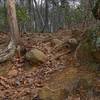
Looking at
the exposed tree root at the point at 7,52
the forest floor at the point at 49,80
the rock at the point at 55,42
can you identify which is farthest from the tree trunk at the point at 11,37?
the rock at the point at 55,42

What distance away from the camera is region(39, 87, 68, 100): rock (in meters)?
5.29

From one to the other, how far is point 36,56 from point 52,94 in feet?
5.63

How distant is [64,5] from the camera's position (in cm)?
1515

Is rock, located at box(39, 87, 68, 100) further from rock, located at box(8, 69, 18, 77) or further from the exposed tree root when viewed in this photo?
the exposed tree root

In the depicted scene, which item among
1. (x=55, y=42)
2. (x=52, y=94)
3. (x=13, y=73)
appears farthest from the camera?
(x=55, y=42)

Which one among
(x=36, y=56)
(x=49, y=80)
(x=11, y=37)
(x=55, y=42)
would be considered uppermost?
(x=11, y=37)

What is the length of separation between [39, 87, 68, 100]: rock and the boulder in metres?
1.43

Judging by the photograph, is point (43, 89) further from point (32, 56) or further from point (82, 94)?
point (32, 56)

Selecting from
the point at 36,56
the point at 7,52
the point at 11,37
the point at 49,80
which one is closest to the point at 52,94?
the point at 49,80

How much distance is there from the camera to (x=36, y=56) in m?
6.88

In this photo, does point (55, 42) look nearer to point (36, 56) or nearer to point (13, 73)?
point (36, 56)

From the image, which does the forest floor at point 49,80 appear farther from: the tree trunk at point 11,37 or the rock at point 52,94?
the tree trunk at point 11,37

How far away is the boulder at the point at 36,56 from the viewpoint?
687 cm

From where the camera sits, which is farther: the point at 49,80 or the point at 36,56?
the point at 36,56
